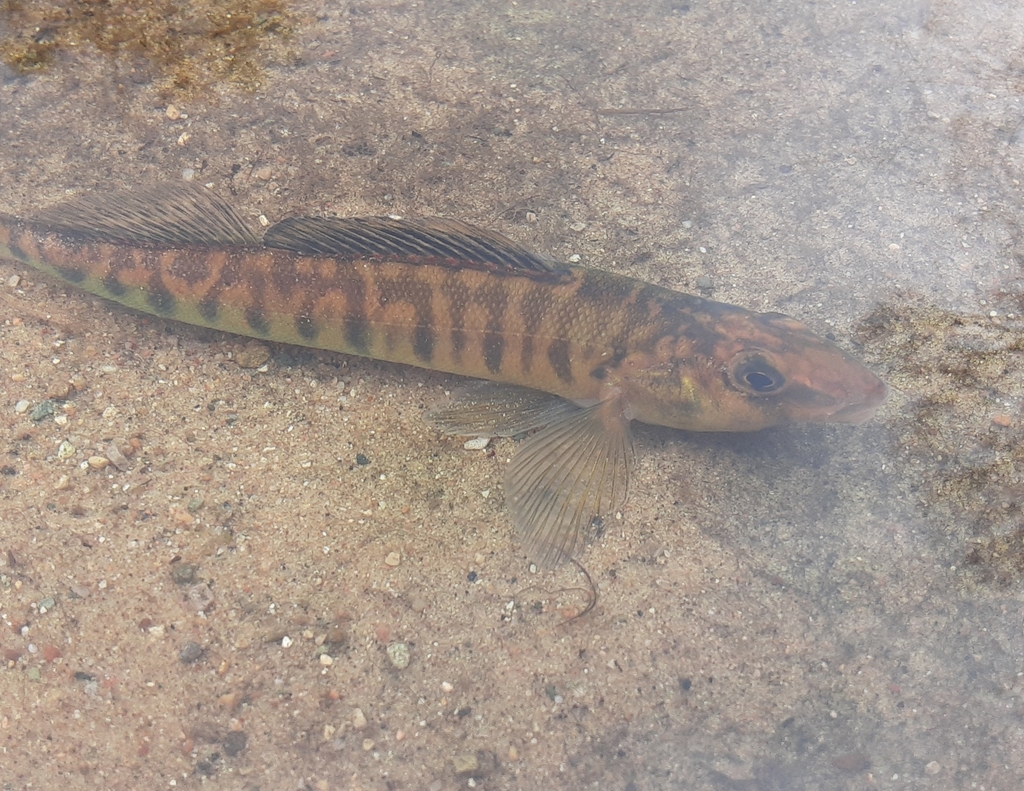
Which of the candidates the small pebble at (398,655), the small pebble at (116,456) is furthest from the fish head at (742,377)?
the small pebble at (116,456)

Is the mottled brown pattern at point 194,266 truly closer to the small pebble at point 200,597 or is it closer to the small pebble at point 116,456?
the small pebble at point 116,456

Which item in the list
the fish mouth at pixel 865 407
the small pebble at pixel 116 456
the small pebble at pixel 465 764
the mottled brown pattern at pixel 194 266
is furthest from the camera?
the mottled brown pattern at pixel 194 266

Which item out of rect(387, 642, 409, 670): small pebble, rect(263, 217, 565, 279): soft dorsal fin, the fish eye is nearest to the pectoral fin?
the fish eye

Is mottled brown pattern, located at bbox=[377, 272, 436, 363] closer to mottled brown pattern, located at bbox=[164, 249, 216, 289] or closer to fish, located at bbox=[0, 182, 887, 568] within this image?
fish, located at bbox=[0, 182, 887, 568]

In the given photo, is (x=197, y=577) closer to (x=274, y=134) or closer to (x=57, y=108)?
(x=274, y=134)

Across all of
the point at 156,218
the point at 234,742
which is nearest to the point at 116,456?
the point at 156,218

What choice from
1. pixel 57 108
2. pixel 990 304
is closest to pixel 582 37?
pixel 990 304

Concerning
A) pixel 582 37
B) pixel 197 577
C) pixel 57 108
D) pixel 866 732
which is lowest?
pixel 197 577
